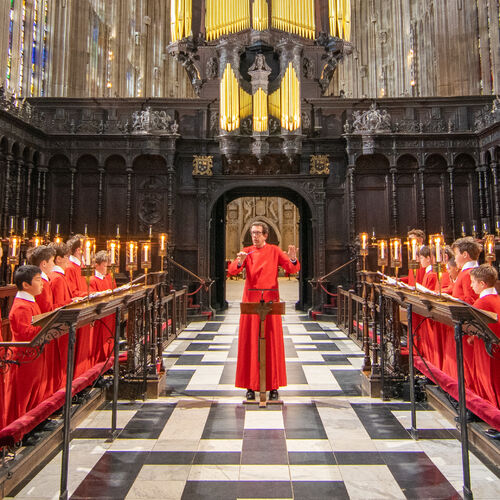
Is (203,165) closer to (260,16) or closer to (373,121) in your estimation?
(260,16)

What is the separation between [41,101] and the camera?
12516 mm

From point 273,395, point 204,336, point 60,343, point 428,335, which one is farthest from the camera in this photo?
point 204,336

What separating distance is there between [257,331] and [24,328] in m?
2.41

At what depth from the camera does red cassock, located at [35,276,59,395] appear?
3879 mm

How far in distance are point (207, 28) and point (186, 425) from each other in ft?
41.1

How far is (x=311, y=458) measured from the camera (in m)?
Result: 3.51

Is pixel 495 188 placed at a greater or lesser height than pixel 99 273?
greater

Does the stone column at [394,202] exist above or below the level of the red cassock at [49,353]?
above

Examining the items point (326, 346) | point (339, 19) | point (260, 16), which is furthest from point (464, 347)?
point (339, 19)

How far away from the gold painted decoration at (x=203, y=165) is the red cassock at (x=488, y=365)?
10.0 m

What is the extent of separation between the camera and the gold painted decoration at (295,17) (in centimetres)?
1323

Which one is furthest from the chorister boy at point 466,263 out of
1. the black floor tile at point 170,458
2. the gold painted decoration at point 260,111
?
the gold painted decoration at point 260,111

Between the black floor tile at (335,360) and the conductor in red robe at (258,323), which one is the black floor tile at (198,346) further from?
the conductor in red robe at (258,323)

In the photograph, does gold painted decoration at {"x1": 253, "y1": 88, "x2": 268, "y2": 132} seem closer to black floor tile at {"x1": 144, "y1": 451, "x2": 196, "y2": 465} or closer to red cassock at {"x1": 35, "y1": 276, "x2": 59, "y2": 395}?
red cassock at {"x1": 35, "y1": 276, "x2": 59, "y2": 395}
